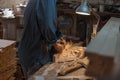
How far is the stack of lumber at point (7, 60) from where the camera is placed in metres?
3.40

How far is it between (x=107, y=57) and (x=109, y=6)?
3524 mm

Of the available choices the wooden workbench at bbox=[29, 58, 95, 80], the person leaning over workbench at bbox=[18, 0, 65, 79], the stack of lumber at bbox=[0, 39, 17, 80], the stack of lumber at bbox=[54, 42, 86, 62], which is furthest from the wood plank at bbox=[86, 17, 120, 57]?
the stack of lumber at bbox=[0, 39, 17, 80]

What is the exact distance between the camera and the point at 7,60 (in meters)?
3.54

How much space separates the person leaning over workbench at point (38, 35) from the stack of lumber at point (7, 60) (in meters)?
0.17

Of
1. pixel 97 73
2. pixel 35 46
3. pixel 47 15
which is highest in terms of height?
pixel 97 73

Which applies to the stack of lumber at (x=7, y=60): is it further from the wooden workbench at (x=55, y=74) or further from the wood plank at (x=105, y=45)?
the wood plank at (x=105, y=45)

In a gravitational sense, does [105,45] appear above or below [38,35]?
above

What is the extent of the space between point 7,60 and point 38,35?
0.60 m

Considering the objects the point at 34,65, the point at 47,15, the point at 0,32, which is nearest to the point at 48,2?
the point at 47,15

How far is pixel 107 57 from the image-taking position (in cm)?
55

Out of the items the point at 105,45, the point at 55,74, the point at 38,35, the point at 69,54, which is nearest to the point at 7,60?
the point at 38,35

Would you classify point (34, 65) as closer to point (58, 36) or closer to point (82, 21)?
point (58, 36)

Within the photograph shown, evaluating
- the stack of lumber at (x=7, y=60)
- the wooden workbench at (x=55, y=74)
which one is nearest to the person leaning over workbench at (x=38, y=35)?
the stack of lumber at (x=7, y=60)

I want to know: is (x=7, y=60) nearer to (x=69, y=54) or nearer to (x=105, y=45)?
(x=69, y=54)
